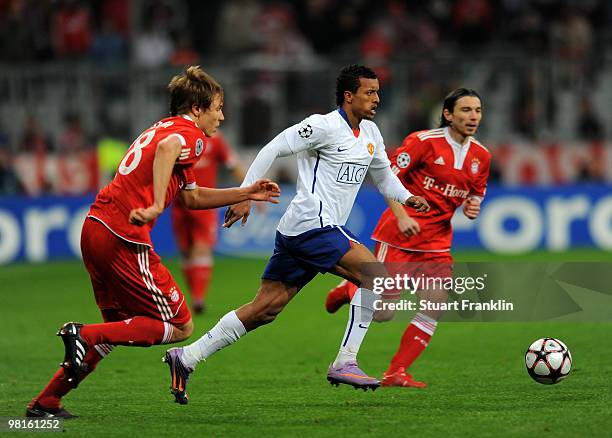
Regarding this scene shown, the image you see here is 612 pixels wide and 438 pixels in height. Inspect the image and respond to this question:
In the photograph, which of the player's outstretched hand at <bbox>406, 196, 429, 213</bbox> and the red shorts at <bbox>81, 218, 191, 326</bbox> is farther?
the player's outstretched hand at <bbox>406, 196, 429, 213</bbox>

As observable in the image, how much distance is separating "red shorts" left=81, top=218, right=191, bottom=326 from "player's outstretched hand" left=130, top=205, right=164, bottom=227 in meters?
0.36

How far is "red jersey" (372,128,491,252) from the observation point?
862 centimetres

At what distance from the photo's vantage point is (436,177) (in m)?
8.66

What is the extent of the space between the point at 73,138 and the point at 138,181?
11984mm

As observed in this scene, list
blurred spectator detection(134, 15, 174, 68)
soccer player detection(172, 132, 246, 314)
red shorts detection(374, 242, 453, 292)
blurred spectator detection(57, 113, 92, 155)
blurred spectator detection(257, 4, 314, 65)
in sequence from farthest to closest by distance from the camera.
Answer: blurred spectator detection(257, 4, 314, 65), blurred spectator detection(134, 15, 174, 68), blurred spectator detection(57, 113, 92, 155), soccer player detection(172, 132, 246, 314), red shorts detection(374, 242, 453, 292)

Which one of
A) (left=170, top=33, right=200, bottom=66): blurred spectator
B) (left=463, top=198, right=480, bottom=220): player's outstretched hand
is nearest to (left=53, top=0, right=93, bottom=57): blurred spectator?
(left=170, top=33, right=200, bottom=66): blurred spectator

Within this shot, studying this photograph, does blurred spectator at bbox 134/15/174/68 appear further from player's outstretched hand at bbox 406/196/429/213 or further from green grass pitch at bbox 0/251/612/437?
player's outstretched hand at bbox 406/196/429/213

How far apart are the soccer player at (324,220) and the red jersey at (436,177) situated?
2.19 feet

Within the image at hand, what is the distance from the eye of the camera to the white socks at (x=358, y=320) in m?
7.82

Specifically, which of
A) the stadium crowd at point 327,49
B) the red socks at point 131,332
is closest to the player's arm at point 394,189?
the red socks at point 131,332

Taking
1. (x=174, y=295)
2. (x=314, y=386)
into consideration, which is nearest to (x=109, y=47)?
(x=314, y=386)

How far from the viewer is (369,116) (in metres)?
7.93

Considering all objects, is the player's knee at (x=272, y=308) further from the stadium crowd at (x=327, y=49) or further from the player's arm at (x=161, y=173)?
the stadium crowd at (x=327, y=49)

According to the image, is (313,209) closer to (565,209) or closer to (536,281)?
(536,281)
